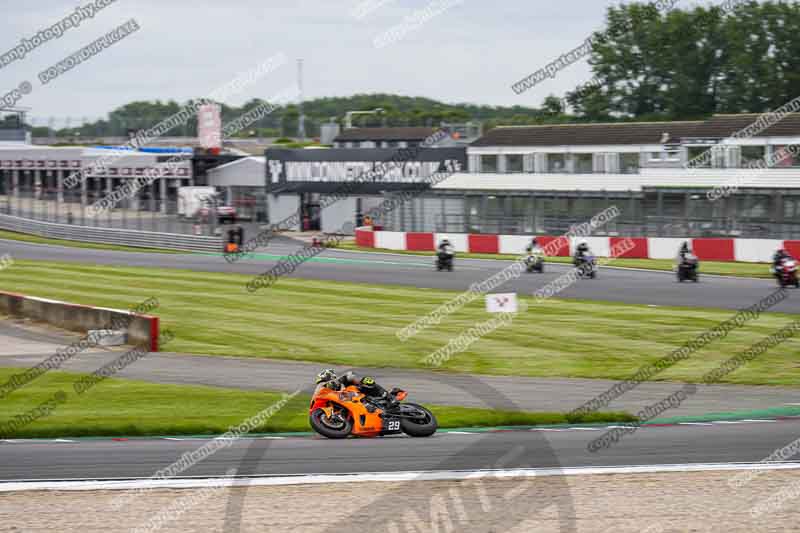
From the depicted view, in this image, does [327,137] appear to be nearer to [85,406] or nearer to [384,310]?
[384,310]

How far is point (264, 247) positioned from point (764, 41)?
57409mm

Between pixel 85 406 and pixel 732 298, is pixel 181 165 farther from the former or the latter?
pixel 85 406

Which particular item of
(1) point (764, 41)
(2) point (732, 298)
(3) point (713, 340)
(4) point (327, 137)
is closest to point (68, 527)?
(3) point (713, 340)

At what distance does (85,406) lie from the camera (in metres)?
16.0

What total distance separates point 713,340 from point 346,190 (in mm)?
38288

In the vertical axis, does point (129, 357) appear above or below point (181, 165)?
below

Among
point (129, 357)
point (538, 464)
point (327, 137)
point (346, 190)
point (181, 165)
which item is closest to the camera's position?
point (538, 464)

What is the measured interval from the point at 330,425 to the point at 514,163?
41053mm

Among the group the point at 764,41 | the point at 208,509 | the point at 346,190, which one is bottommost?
the point at 208,509

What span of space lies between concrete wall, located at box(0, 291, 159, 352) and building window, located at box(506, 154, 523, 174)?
31.2 metres

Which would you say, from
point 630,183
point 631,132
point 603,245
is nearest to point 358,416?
point 603,245

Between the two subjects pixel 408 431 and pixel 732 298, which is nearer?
pixel 408 431

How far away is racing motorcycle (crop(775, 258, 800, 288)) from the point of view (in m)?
29.2

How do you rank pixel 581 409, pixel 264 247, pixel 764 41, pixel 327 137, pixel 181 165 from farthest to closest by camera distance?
pixel 764 41, pixel 327 137, pixel 181 165, pixel 264 247, pixel 581 409
